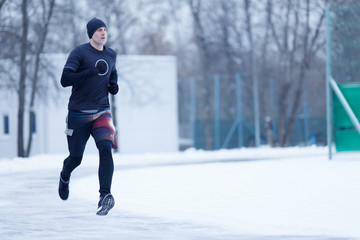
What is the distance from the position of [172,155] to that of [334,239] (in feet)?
61.9

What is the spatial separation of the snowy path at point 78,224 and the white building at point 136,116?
23273 millimetres

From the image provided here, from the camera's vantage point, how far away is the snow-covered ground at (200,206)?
7023 millimetres

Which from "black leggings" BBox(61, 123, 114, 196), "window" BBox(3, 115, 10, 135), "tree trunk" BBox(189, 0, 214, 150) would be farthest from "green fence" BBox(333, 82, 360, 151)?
"window" BBox(3, 115, 10, 135)

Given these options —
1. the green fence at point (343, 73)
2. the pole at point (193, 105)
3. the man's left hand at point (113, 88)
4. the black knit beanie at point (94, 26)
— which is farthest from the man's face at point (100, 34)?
the pole at point (193, 105)

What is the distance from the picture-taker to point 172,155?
25.2 meters

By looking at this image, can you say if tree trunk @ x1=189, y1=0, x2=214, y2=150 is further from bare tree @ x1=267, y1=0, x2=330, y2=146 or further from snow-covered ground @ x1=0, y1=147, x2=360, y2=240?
snow-covered ground @ x1=0, y1=147, x2=360, y2=240

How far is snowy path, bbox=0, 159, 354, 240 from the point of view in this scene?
22.4 ft

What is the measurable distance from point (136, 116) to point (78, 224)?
28.7m

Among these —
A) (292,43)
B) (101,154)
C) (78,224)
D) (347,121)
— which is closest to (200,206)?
(101,154)

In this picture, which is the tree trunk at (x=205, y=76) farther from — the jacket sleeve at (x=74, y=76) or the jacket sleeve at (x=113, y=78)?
the jacket sleeve at (x=74, y=76)

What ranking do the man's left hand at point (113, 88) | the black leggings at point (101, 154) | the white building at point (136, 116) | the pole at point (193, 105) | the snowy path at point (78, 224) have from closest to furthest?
the snowy path at point (78, 224) → the black leggings at point (101, 154) → the man's left hand at point (113, 88) → the white building at point (136, 116) → the pole at point (193, 105)

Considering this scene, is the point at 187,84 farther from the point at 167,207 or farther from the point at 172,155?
the point at 167,207

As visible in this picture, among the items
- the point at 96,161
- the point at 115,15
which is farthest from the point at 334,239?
the point at 115,15

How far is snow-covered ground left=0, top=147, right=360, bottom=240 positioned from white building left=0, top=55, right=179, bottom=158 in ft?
62.3
